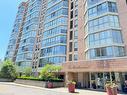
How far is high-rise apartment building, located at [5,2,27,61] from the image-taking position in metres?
71.8

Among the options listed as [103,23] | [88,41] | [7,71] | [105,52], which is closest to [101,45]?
[105,52]

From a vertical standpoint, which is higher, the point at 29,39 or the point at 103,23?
the point at 29,39

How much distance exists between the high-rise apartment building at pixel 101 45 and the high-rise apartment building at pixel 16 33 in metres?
43.7

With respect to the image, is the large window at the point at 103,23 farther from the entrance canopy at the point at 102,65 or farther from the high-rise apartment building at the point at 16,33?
the high-rise apartment building at the point at 16,33

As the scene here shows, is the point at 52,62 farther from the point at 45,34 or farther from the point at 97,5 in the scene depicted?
the point at 97,5

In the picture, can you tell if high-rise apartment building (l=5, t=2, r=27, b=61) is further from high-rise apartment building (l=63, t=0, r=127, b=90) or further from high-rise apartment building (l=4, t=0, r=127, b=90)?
high-rise apartment building (l=63, t=0, r=127, b=90)

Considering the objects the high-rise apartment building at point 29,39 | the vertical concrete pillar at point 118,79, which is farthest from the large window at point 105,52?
the high-rise apartment building at point 29,39

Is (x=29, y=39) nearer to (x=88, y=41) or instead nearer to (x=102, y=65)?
(x=88, y=41)

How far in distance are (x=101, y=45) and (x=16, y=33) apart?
54.4 meters

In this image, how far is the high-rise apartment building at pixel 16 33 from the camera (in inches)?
2826

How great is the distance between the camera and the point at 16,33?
75.4 m

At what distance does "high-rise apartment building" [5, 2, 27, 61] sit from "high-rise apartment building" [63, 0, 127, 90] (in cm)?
4368

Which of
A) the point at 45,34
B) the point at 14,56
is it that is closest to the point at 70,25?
the point at 45,34

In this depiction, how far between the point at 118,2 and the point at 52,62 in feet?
77.6
